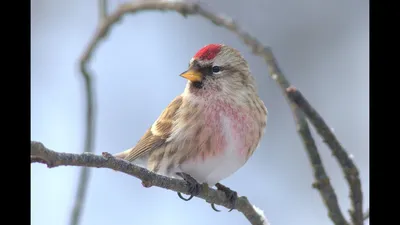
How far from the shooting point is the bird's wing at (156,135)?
1218 mm

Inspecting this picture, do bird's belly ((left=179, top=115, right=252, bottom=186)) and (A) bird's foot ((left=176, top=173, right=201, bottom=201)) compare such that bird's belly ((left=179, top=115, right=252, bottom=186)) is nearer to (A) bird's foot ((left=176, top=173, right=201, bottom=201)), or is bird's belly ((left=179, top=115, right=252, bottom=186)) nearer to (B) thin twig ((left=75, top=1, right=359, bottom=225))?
(A) bird's foot ((left=176, top=173, right=201, bottom=201))

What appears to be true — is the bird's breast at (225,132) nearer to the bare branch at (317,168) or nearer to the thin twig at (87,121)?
the bare branch at (317,168)

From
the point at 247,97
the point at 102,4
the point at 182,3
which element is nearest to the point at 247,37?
the point at 182,3

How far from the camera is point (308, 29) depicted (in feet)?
3.60

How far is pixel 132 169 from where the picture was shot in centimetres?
74

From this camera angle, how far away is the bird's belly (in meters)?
1.12

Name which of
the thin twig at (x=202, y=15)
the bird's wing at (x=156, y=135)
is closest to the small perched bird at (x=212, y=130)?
the bird's wing at (x=156, y=135)

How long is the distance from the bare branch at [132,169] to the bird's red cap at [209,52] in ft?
0.70

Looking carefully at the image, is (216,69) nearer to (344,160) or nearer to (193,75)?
(193,75)

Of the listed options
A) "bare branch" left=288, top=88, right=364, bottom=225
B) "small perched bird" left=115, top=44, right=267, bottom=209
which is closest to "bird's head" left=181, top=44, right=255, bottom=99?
"small perched bird" left=115, top=44, right=267, bottom=209

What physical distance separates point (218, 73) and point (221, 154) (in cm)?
15

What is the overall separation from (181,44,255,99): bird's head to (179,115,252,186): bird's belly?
66 millimetres
